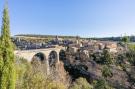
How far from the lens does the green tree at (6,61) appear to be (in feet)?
38.4

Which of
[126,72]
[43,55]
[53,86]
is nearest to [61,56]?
[43,55]

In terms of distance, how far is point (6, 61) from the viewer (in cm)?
1182

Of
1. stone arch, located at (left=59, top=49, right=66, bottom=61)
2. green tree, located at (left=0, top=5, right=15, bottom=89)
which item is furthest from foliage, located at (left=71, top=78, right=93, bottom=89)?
stone arch, located at (left=59, top=49, right=66, bottom=61)

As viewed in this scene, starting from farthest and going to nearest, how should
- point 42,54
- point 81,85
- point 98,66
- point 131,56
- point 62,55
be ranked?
point 131,56 < point 62,55 < point 42,54 < point 98,66 < point 81,85

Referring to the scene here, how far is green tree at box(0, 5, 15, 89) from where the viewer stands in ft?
38.4

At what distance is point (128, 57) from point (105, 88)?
1231 inches

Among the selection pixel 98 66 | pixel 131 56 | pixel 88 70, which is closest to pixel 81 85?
pixel 88 70

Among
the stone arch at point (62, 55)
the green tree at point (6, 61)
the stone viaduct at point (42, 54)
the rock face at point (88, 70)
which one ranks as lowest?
the rock face at point (88, 70)

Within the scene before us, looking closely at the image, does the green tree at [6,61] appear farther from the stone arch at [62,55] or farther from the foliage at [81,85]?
the stone arch at [62,55]

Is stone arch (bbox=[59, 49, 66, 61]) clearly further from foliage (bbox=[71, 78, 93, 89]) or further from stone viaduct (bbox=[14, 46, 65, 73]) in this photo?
foliage (bbox=[71, 78, 93, 89])

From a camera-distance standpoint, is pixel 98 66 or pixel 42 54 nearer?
pixel 98 66

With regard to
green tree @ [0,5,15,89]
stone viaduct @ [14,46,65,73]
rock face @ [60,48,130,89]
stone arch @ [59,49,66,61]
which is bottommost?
rock face @ [60,48,130,89]

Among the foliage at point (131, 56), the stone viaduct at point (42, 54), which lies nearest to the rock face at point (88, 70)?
the stone viaduct at point (42, 54)

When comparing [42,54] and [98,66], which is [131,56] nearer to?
[98,66]
